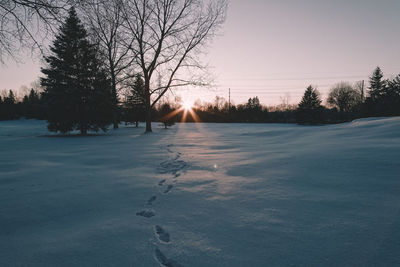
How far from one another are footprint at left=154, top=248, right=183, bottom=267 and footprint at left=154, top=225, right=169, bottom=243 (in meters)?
0.15

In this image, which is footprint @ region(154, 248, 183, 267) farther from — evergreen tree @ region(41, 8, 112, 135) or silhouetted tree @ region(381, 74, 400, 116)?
silhouetted tree @ region(381, 74, 400, 116)

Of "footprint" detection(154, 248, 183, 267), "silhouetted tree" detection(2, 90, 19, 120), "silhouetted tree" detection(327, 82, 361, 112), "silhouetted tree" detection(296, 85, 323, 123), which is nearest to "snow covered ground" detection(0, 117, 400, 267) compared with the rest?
"footprint" detection(154, 248, 183, 267)

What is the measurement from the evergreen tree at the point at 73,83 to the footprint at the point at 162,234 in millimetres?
13343

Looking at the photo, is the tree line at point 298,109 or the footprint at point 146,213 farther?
the tree line at point 298,109

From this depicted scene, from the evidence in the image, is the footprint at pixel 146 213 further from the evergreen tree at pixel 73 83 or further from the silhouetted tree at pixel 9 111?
the silhouetted tree at pixel 9 111

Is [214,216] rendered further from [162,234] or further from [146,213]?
[146,213]

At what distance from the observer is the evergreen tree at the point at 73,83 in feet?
40.3

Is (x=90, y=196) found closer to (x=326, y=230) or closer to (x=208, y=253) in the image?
(x=208, y=253)

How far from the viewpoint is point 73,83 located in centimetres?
1230

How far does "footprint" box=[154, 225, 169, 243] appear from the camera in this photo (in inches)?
59.3

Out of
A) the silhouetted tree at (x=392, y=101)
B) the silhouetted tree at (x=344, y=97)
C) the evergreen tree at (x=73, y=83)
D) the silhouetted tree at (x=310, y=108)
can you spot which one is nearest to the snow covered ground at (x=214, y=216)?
the evergreen tree at (x=73, y=83)

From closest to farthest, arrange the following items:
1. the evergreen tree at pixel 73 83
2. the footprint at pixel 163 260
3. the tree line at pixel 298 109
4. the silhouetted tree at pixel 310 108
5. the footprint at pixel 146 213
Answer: the footprint at pixel 163 260, the footprint at pixel 146 213, the evergreen tree at pixel 73 83, the tree line at pixel 298 109, the silhouetted tree at pixel 310 108

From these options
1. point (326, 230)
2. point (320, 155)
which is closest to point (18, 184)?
point (326, 230)

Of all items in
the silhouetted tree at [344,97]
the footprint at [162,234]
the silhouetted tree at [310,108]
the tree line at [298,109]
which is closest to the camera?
the footprint at [162,234]
